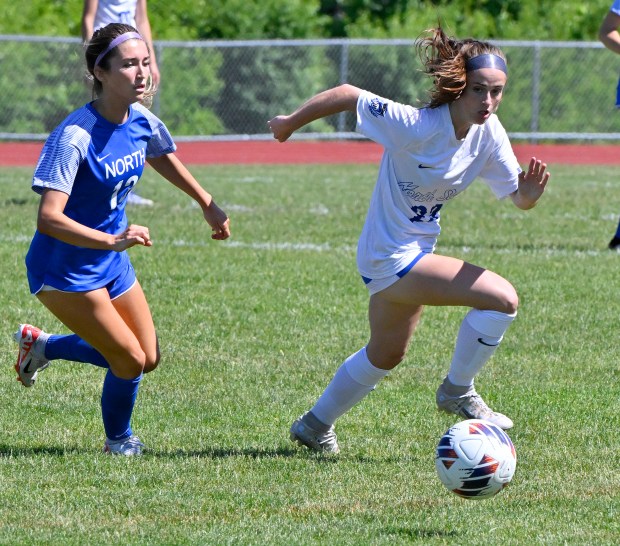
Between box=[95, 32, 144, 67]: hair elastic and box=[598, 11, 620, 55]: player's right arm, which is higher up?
box=[95, 32, 144, 67]: hair elastic

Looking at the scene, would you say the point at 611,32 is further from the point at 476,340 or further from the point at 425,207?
the point at 476,340

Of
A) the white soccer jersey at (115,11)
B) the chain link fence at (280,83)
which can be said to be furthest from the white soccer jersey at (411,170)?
the chain link fence at (280,83)

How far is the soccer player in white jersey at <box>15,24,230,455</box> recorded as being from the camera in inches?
191

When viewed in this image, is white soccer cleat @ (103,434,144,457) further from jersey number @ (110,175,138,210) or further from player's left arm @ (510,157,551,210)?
player's left arm @ (510,157,551,210)

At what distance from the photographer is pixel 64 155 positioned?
15.9ft

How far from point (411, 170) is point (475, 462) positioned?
50.1 inches

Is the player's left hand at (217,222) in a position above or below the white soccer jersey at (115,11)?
above

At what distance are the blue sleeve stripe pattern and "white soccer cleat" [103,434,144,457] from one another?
111 cm

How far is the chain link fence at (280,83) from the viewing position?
20.6 meters

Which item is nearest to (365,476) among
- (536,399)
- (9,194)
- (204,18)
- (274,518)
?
(274,518)

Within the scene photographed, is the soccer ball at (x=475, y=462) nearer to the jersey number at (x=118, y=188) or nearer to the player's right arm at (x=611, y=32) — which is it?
the jersey number at (x=118, y=188)

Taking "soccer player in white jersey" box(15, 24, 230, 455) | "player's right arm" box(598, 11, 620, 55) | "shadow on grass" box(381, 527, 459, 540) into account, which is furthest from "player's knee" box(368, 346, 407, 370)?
"player's right arm" box(598, 11, 620, 55)

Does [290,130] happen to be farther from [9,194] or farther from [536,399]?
[9,194]

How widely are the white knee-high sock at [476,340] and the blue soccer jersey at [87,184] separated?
1480 mm
